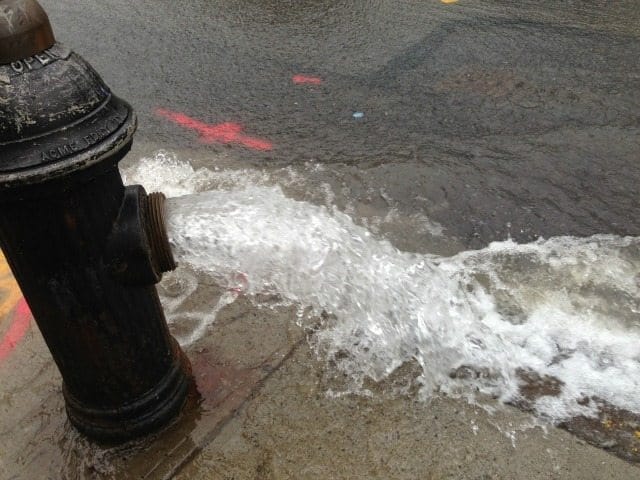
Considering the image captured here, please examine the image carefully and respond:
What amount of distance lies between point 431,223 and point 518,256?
1.62 feet

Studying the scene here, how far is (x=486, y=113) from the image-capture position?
411 cm

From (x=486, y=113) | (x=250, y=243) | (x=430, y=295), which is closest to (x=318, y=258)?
(x=250, y=243)

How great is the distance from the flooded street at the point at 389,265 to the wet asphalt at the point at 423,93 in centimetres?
2

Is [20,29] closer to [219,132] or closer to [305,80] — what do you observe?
[219,132]

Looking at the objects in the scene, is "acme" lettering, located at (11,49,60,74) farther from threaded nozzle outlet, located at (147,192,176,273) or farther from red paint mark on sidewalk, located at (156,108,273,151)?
red paint mark on sidewalk, located at (156,108,273,151)

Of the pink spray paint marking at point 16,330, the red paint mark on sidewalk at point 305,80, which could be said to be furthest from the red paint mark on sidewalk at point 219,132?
the pink spray paint marking at point 16,330

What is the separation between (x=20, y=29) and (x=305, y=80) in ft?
11.8

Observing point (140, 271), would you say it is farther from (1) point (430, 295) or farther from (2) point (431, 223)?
(2) point (431, 223)

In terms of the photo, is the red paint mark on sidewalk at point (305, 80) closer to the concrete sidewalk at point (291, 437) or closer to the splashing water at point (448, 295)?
the splashing water at point (448, 295)

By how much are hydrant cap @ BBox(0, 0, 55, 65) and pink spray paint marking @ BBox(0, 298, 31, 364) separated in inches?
60.2

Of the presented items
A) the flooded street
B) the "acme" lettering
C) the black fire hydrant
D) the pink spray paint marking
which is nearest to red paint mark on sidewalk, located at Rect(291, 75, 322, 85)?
the flooded street

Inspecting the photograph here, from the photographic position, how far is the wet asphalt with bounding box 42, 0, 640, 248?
11.0 feet

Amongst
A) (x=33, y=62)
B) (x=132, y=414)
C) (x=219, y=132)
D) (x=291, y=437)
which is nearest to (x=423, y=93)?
(x=219, y=132)

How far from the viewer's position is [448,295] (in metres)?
2.54
